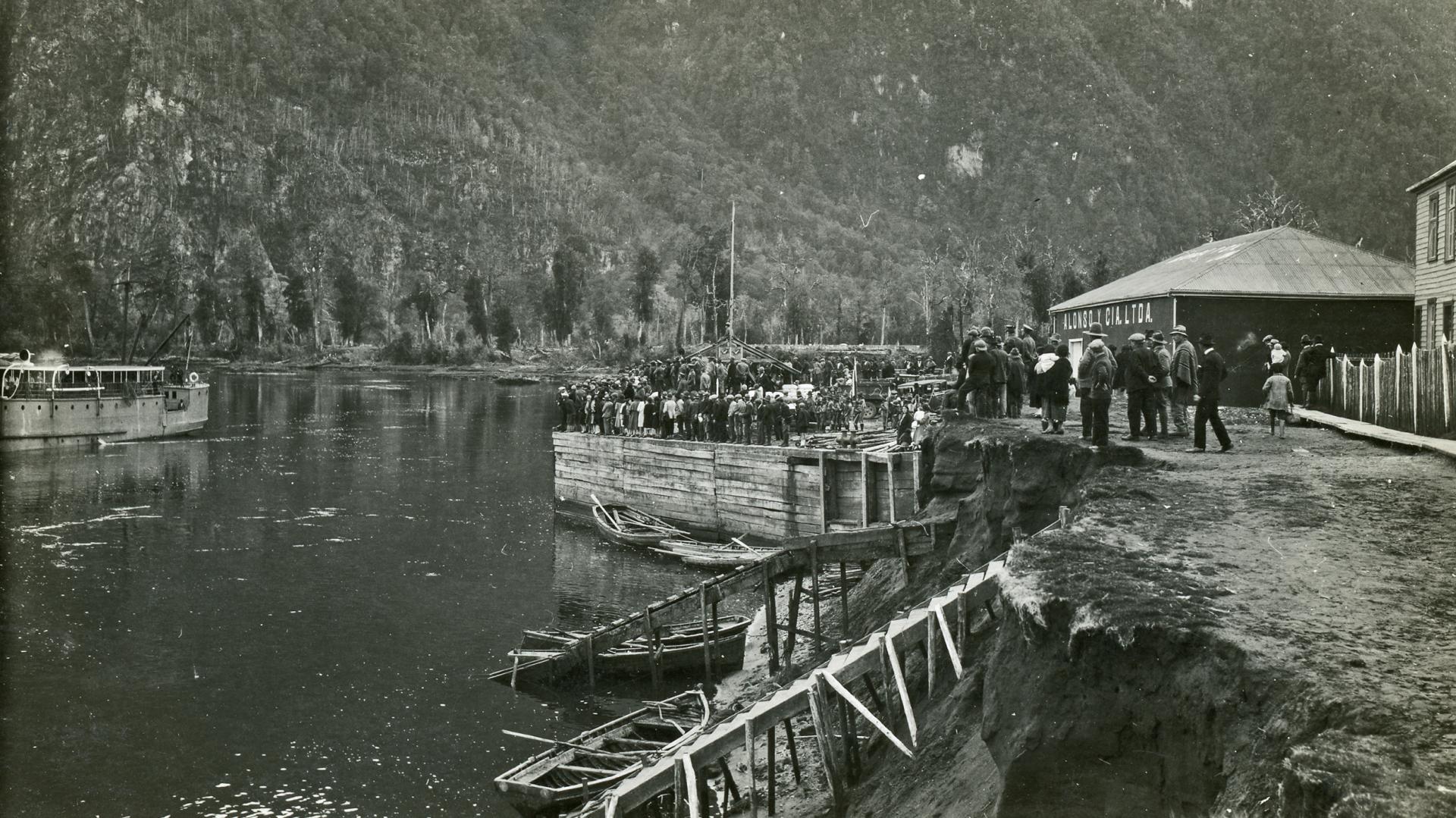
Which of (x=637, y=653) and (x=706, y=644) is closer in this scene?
(x=706, y=644)

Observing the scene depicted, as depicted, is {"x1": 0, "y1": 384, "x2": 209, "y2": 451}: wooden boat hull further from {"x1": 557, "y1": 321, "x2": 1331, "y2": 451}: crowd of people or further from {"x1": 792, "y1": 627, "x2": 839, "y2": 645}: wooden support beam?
{"x1": 792, "y1": 627, "x2": 839, "y2": 645}: wooden support beam

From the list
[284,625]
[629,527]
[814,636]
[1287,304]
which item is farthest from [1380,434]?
[284,625]

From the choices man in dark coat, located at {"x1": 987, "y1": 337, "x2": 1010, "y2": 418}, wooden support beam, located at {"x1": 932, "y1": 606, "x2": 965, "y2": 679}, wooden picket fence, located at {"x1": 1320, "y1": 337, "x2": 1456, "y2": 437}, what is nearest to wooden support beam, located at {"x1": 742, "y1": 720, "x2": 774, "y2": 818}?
wooden support beam, located at {"x1": 932, "y1": 606, "x2": 965, "y2": 679}

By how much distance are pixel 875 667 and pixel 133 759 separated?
616 inches

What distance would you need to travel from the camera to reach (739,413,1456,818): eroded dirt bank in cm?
699

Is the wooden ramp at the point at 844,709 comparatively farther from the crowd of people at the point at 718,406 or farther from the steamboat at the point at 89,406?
the steamboat at the point at 89,406

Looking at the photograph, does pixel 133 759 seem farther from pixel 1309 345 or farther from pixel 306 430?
pixel 306 430

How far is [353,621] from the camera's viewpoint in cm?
3053

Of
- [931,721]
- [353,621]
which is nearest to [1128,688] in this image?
[931,721]

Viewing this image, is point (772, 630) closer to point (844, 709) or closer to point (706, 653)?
point (706, 653)

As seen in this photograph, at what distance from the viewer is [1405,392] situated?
72.1 feet

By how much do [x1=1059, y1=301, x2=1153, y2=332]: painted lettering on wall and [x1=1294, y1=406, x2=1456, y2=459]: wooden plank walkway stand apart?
15291 mm

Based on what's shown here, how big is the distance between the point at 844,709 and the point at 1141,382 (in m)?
8.92

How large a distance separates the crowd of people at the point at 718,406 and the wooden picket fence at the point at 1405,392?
12147 millimetres
